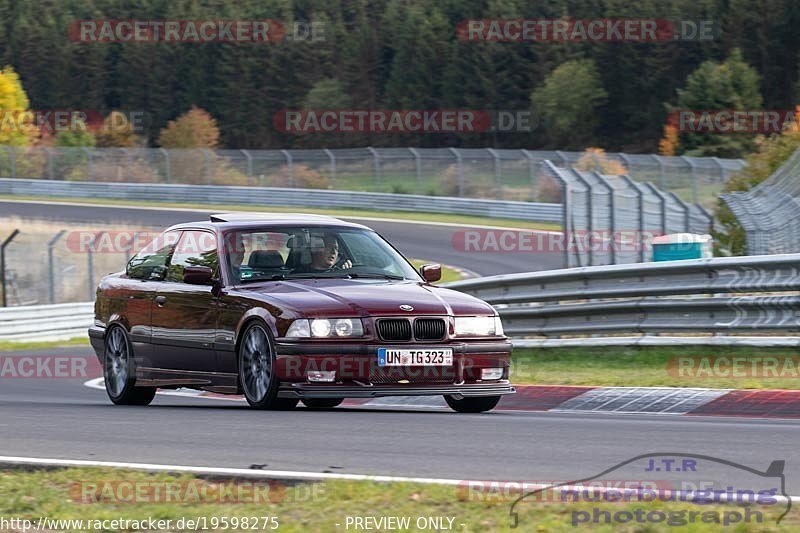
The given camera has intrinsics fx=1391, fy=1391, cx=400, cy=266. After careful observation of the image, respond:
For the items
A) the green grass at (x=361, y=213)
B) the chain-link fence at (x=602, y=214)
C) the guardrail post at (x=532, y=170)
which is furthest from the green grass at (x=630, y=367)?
the guardrail post at (x=532, y=170)

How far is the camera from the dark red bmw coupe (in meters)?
9.58

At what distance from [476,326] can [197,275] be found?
2160mm

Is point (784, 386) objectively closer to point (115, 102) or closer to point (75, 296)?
point (75, 296)

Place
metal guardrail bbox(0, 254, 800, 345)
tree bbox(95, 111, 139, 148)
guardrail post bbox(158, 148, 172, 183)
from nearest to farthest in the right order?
metal guardrail bbox(0, 254, 800, 345), guardrail post bbox(158, 148, 172, 183), tree bbox(95, 111, 139, 148)

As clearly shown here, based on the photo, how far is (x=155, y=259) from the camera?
38.6 ft

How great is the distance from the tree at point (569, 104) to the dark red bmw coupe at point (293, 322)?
85.2 m

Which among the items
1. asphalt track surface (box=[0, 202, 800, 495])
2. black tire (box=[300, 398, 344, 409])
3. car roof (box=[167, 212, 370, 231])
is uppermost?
car roof (box=[167, 212, 370, 231])

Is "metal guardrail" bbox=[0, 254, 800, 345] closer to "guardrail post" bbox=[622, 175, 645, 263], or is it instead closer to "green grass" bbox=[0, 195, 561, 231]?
"guardrail post" bbox=[622, 175, 645, 263]

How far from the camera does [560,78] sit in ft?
Result: 315

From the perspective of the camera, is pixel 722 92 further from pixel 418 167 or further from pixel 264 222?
pixel 264 222

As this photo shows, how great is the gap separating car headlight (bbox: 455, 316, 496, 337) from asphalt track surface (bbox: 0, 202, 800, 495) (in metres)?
0.60

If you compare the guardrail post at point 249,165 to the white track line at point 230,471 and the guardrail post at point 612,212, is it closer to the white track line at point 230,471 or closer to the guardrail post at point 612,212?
the guardrail post at point 612,212

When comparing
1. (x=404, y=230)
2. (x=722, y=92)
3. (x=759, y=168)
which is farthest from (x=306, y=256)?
(x=722, y=92)

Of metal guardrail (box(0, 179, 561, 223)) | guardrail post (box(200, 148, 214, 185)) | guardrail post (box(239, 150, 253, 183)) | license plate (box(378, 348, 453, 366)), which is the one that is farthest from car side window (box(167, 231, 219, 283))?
guardrail post (box(200, 148, 214, 185))
